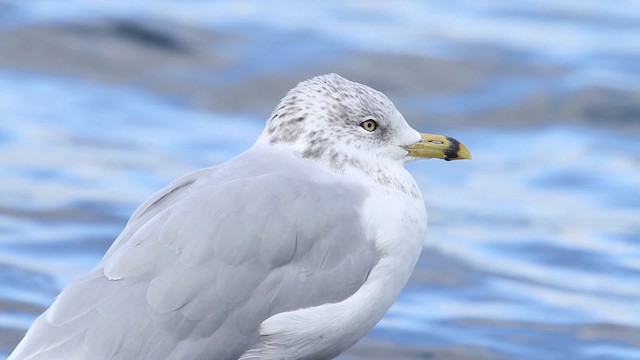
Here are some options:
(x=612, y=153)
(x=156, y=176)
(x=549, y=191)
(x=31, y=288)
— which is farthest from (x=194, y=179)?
(x=612, y=153)

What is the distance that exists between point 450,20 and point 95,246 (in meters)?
6.23

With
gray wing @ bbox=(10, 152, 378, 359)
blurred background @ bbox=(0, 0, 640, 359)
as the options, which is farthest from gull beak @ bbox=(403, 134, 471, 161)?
blurred background @ bbox=(0, 0, 640, 359)

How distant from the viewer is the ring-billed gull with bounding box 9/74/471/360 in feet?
15.3

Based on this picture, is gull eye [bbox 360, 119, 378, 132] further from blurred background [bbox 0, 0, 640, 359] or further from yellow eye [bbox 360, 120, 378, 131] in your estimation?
blurred background [bbox 0, 0, 640, 359]

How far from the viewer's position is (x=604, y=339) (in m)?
7.15

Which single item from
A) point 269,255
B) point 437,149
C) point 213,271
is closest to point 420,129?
point 437,149

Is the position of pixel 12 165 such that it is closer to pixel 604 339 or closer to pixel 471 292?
pixel 471 292

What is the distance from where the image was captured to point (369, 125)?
5336 millimetres

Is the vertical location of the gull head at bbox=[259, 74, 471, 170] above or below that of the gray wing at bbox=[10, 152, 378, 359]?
above

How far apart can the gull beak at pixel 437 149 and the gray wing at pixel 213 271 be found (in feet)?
1.47

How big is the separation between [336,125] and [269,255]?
0.67m

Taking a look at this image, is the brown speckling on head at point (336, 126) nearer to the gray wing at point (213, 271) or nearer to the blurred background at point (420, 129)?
the gray wing at point (213, 271)

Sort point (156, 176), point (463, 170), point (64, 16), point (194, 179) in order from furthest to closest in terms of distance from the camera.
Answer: point (64, 16)
point (463, 170)
point (156, 176)
point (194, 179)

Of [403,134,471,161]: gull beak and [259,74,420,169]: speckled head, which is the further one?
[403,134,471,161]: gull beak
